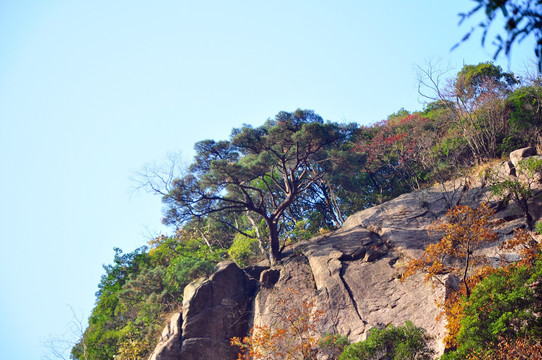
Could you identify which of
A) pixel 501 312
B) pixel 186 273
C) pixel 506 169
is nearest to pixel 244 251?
pixel 186 273

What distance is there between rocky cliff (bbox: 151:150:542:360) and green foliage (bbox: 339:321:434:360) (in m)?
2.34

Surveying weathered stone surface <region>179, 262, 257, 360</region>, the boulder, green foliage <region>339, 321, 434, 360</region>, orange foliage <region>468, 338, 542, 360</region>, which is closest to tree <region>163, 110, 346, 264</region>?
weathered stone surface <region>179, 262, 257, 360</region>

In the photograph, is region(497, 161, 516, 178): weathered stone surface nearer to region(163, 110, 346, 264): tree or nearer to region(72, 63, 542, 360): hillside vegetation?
region(72, 63, 542, 360): hillside vegetation

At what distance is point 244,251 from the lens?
73.2ft

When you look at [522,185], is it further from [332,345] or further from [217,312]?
[217,312]

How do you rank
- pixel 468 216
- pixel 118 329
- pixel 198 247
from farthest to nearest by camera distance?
pixel 198 247, pixel 118 329, pixel 468 216

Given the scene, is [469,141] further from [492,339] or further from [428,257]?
[492,339]

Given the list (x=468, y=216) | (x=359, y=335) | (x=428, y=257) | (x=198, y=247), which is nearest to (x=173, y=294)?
(x=198, y=247)

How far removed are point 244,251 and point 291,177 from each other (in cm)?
457

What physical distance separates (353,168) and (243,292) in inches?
285

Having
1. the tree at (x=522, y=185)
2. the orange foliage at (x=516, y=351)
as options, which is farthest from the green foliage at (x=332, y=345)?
the tree at (x=522, y=185)

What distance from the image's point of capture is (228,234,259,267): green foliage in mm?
22250

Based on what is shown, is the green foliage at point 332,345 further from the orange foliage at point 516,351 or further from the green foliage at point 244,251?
the green foliage at point 244,251

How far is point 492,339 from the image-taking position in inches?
414
